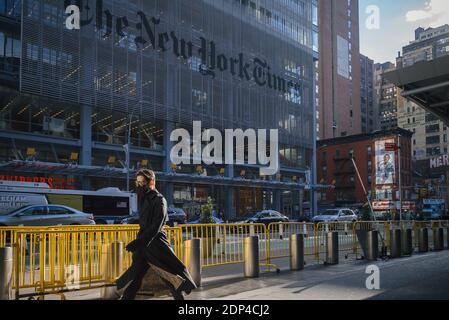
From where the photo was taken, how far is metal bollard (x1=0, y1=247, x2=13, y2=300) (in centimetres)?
706

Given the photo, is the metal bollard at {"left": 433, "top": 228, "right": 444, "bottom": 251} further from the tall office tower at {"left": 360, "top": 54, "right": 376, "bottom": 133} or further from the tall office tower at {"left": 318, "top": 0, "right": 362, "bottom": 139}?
the tall office tower at {"left": 360, "top": 54, "right": 376, "bottom": 133}

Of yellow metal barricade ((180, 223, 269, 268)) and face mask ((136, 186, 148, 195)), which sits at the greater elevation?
face mask ((136, 186, 148, 195))

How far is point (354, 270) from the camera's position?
487 inches

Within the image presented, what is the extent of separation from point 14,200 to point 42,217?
6.07 metres

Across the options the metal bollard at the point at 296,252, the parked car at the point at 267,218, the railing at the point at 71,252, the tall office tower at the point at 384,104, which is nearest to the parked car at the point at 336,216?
the parked car at the point at 267,218

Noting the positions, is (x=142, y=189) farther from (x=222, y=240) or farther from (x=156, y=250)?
(x=222, y=240)

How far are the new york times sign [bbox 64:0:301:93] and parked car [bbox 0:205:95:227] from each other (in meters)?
20.8

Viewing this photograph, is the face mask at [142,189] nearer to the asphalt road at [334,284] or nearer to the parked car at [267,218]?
the asphalt road at [334,284]

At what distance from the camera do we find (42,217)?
23.4m

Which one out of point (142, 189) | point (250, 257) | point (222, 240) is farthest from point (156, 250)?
point (222, 240)

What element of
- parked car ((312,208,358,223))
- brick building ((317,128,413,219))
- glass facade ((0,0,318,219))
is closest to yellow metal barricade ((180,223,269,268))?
glass facade ((0,0,318,219))
